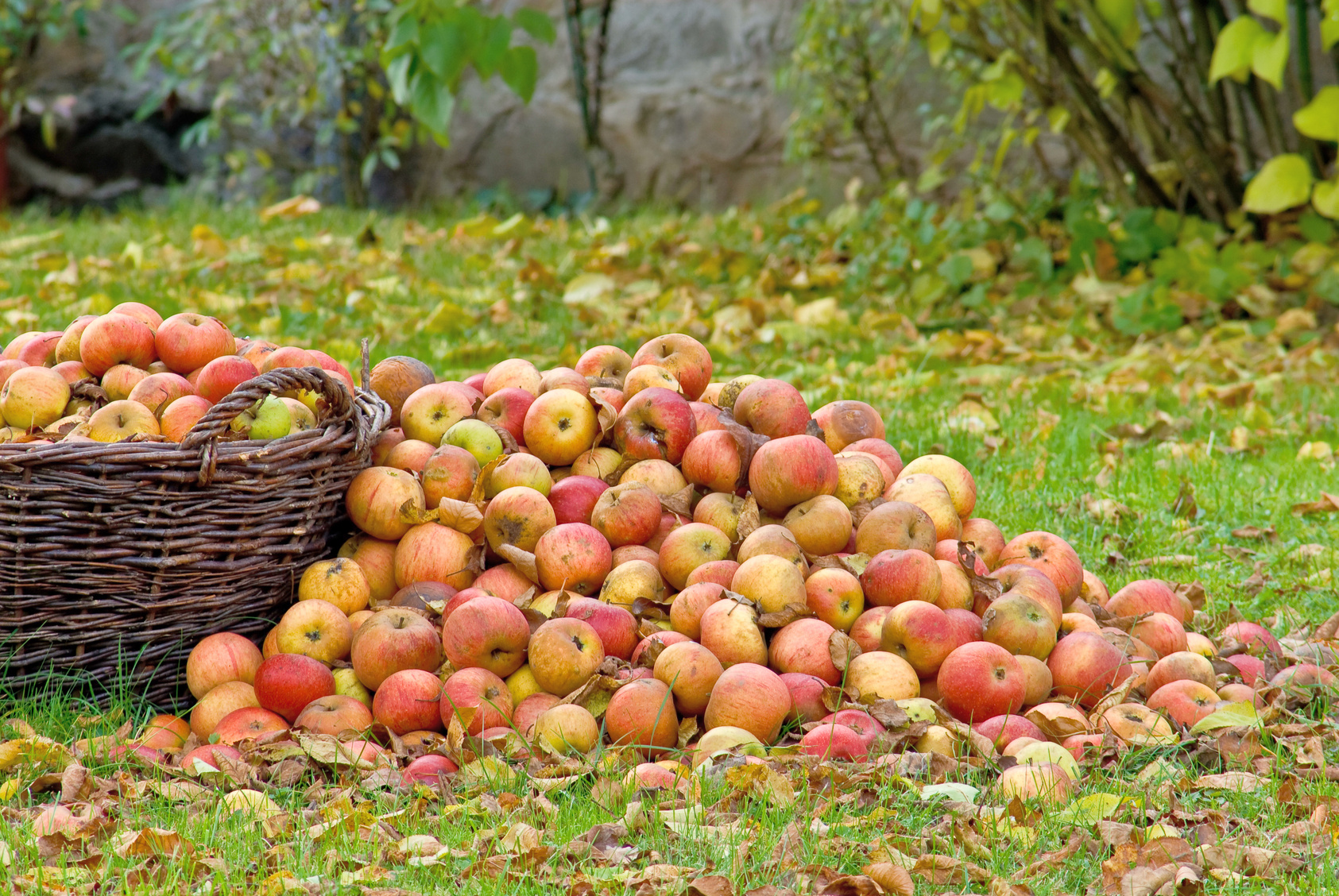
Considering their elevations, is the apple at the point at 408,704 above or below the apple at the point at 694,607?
below

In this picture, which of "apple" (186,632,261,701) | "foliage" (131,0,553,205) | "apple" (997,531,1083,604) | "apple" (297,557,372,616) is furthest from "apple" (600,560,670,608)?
"foliage" (131,0,553,205)

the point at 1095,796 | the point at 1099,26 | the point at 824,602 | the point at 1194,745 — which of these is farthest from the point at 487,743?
the point at 1099,26

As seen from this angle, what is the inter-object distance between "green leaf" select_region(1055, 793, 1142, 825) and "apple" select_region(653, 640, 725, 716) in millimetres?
Result: 682

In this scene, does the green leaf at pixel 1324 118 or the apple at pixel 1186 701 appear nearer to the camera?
the apple at pixel 1186 701

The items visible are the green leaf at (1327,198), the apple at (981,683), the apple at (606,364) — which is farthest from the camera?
the green leaf at (1327,198)

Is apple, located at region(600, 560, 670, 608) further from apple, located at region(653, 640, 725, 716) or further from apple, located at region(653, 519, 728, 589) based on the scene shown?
apple, located at region(653, 640, 725, 716)

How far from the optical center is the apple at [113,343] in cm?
285

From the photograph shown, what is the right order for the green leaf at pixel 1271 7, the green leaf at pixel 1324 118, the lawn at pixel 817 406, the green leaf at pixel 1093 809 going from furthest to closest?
the green leaf at pixel 1324 118 → the green leaf at pixel 1271 7 → the green leaf at pixel 1093 809 → the lawn at pixel 817 406

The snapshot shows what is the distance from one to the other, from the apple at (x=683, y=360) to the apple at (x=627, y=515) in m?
0.46

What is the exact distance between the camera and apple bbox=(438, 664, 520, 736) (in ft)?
7.60

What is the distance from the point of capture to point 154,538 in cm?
242

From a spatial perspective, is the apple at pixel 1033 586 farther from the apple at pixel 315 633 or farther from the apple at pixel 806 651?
the apple at pixel 315 633

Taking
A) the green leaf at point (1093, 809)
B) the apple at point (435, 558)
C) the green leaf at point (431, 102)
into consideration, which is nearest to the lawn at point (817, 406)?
the green leaf at point (1093, 809)

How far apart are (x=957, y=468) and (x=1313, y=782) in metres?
1.14
